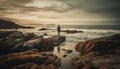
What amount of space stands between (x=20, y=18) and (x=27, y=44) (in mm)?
2889

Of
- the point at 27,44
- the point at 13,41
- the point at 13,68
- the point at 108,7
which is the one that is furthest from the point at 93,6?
the point at 13,68

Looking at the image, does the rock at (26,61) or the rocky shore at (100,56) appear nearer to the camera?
the rocky shore at (100,56)

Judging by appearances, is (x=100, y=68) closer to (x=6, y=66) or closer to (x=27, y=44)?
(x=6, y=66)

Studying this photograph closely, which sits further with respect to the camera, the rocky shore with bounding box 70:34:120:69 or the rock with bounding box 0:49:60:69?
the rock with bounding box 0:49:60:69

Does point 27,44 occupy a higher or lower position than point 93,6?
lower

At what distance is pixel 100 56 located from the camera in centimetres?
662

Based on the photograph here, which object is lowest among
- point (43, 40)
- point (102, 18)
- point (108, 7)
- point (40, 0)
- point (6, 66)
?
point (6, 66)

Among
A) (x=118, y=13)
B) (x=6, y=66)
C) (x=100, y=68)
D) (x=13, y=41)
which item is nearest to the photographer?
(x=100, y=68)

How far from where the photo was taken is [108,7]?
9797 mm

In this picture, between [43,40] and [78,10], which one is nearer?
[43,40]

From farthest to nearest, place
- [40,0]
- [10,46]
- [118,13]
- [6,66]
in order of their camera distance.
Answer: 1. [118,13]
2. [40,0]
3. [10,46]
4. [6,66]

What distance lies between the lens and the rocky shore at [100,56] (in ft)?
18.5

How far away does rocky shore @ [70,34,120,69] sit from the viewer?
5.64m

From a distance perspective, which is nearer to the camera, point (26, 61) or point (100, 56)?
point (26, 61)
